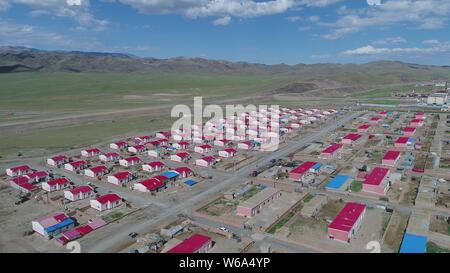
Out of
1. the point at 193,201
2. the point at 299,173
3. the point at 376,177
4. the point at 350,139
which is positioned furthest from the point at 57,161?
the point at 350,139

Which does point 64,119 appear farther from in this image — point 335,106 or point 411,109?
point 411,109

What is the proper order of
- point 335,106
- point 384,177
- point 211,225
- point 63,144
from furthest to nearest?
point 335,106
point 63,144
point 384,177
point 211,225

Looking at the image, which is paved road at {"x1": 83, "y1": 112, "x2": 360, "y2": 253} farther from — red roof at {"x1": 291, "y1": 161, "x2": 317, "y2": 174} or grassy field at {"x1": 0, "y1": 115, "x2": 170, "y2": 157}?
grassy field at {"x1": 0, "y1": 115, "x2": 170, "y2": 157}

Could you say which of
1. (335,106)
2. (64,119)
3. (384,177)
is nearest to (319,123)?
(335,106)

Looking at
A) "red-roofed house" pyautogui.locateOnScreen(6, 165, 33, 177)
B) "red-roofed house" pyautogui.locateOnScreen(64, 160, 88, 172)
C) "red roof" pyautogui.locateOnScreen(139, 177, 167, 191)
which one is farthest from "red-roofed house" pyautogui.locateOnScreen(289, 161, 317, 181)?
"red-roofed house" pyautogui.locateOnScreen(6, 165, 33, 177)

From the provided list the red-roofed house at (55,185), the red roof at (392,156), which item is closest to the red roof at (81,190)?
the red-roofed house at (55,185)

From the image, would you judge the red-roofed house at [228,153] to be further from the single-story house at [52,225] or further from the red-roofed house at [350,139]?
the single-story house at [52,225]

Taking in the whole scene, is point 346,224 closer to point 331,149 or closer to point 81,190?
point 331,149
